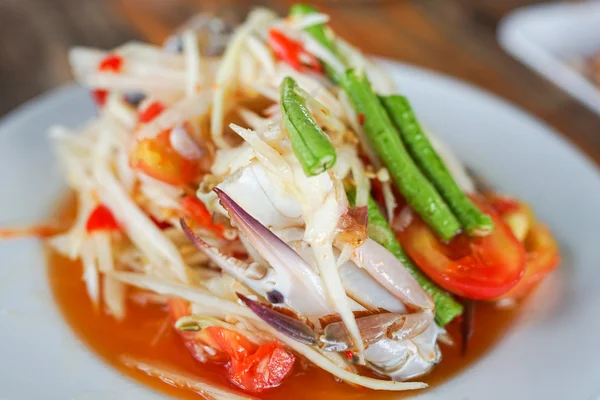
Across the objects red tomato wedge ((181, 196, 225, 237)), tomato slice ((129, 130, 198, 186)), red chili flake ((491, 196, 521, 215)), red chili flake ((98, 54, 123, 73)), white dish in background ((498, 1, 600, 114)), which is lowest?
red tomato wedge ((181, 196, 225, 237))

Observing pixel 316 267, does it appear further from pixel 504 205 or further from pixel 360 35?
pixel 360 35

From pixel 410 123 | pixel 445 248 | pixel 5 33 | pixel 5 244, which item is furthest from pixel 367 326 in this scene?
pixel 5 33

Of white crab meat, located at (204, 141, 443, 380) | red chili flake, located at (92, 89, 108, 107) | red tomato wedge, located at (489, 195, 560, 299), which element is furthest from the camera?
red chili flake, located at (92, 89, 108, 107)

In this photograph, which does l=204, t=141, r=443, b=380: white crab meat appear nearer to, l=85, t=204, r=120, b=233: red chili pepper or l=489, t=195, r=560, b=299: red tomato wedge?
l=489, t=195, r=560, b=299: red tomato wedge

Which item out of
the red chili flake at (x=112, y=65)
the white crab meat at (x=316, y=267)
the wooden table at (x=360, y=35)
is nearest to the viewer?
the white crab meat at (x=316, y=267)

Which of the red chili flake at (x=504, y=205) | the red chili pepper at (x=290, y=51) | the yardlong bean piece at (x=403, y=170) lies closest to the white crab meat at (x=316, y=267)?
the yardlong bean piece at (x=403, y=170)

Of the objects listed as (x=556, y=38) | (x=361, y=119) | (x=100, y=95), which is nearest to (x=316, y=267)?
(x=361, y=119)

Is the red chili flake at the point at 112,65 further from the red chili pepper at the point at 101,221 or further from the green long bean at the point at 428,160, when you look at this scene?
the green long bean at the point at 428,160

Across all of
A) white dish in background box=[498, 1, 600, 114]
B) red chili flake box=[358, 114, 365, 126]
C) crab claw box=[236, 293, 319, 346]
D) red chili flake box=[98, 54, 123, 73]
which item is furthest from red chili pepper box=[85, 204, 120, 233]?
white dish in background box=[498, 1, 600, 114]
